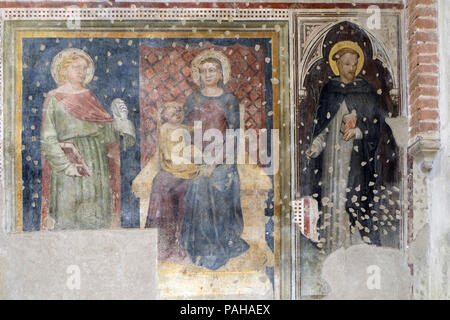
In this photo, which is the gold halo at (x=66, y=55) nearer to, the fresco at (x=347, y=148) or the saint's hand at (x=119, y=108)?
the saint's hand at (x=119, y=108)

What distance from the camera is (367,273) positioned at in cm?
565

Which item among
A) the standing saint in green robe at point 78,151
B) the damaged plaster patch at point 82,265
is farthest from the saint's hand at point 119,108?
the damaged plaster patch at point 82,265

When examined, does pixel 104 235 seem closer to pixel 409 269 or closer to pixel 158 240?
pixel 158 240

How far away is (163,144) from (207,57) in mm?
842

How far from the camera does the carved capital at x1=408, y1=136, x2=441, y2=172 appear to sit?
538cm

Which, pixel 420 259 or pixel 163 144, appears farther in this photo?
pixel 163 144

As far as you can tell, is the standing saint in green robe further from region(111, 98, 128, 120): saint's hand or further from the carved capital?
the carved capital

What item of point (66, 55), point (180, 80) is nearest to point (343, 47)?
point (180, 80)

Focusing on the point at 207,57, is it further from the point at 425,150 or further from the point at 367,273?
the point at 367,273

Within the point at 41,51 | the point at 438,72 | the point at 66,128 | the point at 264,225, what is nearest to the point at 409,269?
the point at 264,225

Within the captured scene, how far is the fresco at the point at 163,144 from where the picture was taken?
5.64 meters

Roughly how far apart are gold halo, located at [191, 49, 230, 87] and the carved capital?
65.9 inches

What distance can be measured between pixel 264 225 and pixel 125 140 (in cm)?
138

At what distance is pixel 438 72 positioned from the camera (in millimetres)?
5469
